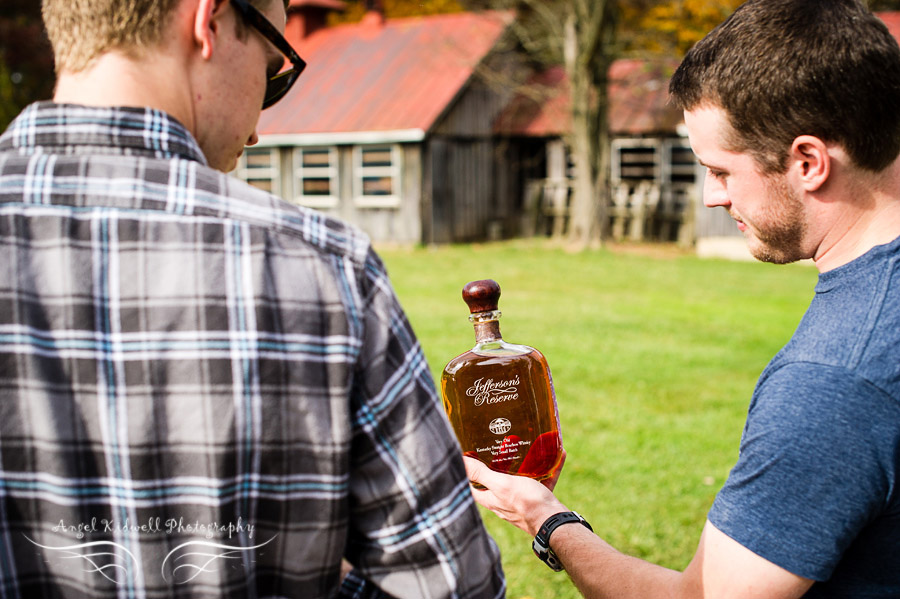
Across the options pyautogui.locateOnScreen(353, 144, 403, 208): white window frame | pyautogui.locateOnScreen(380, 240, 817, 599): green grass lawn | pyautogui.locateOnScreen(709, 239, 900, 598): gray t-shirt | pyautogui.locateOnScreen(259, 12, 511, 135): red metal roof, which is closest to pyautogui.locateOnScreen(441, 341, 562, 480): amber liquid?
pyautogui.locateOnScreen(709, 239, 900, 598): gray t-shirt

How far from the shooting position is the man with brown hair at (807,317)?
1.65 meters

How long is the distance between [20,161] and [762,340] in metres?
10.4

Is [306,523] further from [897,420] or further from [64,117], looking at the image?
[897,420]

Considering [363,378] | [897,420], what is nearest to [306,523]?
[363,378]

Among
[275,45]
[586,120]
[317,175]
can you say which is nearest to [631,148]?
[586,120]

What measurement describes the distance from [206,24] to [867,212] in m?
1.42

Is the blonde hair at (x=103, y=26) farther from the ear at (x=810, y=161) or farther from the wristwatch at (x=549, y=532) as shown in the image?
the wristwatch at (x=549, y=532)

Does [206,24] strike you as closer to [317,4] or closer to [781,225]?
[781,225]

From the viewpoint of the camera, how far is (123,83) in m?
1.35

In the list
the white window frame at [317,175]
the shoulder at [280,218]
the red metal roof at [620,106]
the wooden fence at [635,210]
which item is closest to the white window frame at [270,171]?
the white window frame at [317,175]

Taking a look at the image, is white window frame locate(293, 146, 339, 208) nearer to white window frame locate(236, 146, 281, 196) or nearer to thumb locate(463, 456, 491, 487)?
white window frame locate(236, 146, 281, 196)

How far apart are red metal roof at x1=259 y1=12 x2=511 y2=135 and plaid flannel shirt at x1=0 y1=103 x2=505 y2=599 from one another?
22.1 m

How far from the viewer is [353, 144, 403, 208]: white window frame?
78.5 feet

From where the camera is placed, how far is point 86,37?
1.33 m
